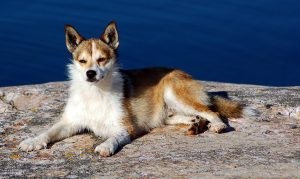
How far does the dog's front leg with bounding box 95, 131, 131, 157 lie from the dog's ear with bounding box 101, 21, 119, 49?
1.05m

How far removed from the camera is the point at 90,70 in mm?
7309

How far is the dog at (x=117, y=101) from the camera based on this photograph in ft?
24.5

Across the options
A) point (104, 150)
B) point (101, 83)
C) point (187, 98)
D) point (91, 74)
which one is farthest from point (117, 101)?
point (104, 150)

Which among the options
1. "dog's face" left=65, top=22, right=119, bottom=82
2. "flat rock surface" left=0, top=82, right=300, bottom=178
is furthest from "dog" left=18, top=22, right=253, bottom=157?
"flat rock surface" left=0, top=82, right=300, bottom=178

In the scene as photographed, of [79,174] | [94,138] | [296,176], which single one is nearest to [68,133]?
[94,138]

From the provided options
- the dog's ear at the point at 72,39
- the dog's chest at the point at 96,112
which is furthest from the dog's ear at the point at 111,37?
the dog's chest at the point at 96,112

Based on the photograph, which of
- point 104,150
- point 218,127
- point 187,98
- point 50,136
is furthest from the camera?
point 187,98

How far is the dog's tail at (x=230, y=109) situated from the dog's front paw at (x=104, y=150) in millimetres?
1755

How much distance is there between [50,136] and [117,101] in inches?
34.6

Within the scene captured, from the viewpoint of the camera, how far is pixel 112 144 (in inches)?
278

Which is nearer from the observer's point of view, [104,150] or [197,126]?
[104,150]

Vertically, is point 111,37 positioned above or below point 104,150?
above

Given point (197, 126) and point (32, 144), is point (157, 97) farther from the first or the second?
point (32, 144)

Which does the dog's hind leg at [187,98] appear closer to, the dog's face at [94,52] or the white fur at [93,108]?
the white fur at [93,108]
